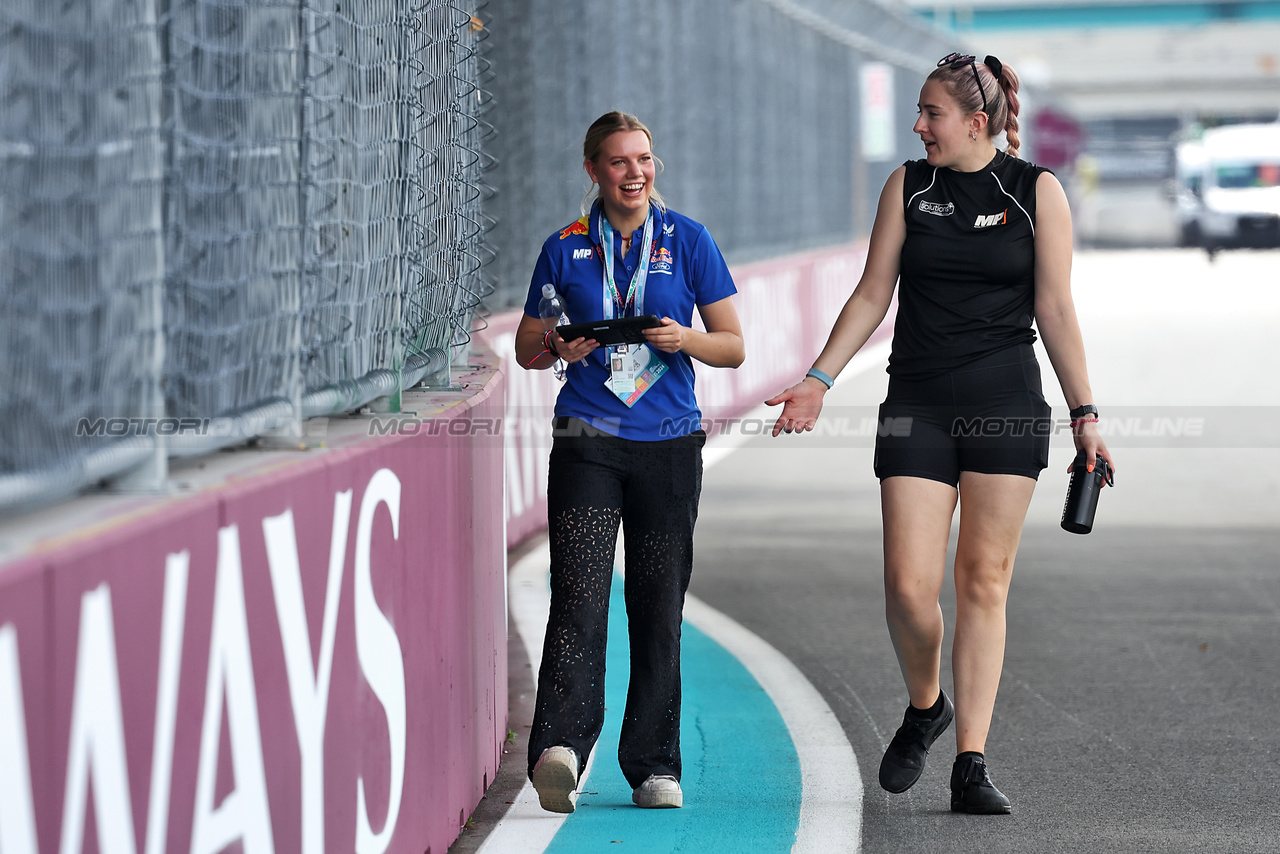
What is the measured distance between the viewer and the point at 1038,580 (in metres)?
8.89

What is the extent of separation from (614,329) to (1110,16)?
67.9 metres

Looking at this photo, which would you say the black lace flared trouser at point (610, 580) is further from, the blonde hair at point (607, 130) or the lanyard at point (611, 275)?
the blonde hair at point (607, 130)

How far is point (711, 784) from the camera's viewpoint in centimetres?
535

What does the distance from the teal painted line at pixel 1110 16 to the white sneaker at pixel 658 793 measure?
203 feet

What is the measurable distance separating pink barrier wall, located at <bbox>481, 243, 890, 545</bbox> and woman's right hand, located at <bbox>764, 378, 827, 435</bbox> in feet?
11.0

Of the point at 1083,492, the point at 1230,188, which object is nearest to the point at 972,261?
the point at 1083,492

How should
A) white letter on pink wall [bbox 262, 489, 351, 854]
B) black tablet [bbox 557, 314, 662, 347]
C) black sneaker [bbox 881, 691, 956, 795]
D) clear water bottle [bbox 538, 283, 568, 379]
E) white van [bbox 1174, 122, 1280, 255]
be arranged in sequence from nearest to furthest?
white letter on pink wall [bbox 262, 489, 351, 854] < black tablet [bbox 557, 314, 662, 347] < clear water bottle [bbox 538, 283, 568, 379] < black sneaker [bbox 881, 691, 956, 795] < white van [bbox 1174, 122, 1280, 255]

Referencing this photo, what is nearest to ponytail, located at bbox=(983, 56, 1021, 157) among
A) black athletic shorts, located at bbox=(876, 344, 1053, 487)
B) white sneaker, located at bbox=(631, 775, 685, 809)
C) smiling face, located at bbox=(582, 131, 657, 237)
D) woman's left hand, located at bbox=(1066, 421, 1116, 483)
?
black athletic shorts, located at bbox=(876, 344, 1053, 487)

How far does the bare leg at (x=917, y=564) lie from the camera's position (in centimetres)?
504

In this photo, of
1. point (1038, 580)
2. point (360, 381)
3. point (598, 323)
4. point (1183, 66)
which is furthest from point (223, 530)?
point (1183, 66)

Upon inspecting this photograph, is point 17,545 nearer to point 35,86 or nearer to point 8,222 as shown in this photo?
point 8,222

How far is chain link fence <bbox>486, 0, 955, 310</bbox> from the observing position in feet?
40.9

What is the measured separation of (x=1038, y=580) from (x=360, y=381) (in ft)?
17.0

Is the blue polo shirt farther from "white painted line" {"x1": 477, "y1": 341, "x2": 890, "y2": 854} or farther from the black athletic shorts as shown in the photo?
"white painted line" {"x1": 477, "y1": 341, "x2": 890, "y2": 854}
